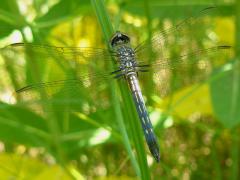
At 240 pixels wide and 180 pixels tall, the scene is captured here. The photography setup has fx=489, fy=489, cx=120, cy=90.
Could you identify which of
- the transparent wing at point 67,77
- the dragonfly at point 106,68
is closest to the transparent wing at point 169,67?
the dragonfly at point 106,68

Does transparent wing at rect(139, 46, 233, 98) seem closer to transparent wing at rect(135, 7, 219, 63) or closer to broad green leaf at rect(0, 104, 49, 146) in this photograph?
transparent wing at rect(135, 7, 219, 63)

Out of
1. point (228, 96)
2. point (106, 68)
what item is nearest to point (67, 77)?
point (106, 68)

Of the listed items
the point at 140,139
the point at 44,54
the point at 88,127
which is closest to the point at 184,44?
the point at 88,127

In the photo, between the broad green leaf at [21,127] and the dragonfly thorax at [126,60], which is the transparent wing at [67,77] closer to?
the dragonfly thorax at [126,60]

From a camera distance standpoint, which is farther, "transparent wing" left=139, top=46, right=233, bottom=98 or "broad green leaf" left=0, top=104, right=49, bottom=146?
"broad green leaf" left=0, top=104, right=49, bottom=146

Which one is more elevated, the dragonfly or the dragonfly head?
the dragonfly head

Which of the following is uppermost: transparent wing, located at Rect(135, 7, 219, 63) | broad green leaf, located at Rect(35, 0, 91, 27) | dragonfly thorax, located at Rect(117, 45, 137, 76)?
broad green leaf, located at Rect(35, 0, 91, 27)

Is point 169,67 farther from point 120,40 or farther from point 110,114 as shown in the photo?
point 110,114

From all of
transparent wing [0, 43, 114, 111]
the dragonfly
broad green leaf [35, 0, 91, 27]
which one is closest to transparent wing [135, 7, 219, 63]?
the dragonfly
